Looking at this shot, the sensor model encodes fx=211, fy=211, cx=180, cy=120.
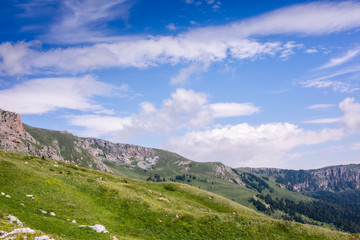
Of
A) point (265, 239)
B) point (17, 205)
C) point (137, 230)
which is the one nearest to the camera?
point (17, 205)

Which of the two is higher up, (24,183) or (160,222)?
(24,183)

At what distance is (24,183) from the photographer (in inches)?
1522

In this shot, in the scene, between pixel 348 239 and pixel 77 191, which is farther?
pixel 77 191

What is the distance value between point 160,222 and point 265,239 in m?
17.8

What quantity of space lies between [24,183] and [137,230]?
23.3m

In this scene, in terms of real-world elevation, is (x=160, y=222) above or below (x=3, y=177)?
below

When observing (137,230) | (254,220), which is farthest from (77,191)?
(254,220)

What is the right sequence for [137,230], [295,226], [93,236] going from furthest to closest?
Answer: [295,226] → [137,230] → [93,236]

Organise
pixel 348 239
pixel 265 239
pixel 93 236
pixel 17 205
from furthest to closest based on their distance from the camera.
Result: pixel 348 239
pixel 265 239
pixel 17 205
pixel 93 236

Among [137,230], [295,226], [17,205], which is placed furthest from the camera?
[295,226]

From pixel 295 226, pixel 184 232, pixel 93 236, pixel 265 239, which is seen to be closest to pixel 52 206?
pixel 93 236

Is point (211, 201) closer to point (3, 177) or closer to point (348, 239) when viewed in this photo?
point (348, 239)

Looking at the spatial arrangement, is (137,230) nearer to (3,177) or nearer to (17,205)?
(17,205)

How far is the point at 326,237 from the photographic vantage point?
38.4 meters
